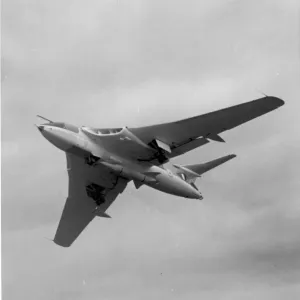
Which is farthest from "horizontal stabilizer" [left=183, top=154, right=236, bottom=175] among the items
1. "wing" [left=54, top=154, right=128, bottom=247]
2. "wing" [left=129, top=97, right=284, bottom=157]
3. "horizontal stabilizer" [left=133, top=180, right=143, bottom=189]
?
"wing" [left=54, top=154, right=128, bottom=247]

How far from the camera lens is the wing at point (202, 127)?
43.8 meters

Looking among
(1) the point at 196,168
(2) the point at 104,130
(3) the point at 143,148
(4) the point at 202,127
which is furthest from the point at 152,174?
(1) the point at 196,168

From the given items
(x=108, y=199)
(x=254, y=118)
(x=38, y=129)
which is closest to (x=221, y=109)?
A: (x=254, y=118)

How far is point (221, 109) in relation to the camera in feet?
146

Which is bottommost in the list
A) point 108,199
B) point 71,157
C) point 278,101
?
point 108,199

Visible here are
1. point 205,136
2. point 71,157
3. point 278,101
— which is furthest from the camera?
point 71,157

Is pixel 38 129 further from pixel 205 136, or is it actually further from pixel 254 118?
pixel 254 118

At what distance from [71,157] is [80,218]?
880 centimetres

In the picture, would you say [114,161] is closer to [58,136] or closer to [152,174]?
[152,174]

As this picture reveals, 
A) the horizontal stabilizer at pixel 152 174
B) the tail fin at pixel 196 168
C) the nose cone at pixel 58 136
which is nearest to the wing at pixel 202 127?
the horizontal stabilizer at pixel 152 174

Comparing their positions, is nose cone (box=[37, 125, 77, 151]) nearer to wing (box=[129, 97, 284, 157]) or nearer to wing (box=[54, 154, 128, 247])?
wing (box=[129, 97, 284, 157])

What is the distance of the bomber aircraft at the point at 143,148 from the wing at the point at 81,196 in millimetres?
90

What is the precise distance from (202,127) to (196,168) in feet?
33.2

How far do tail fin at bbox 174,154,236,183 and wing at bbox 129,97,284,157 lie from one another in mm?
4613
